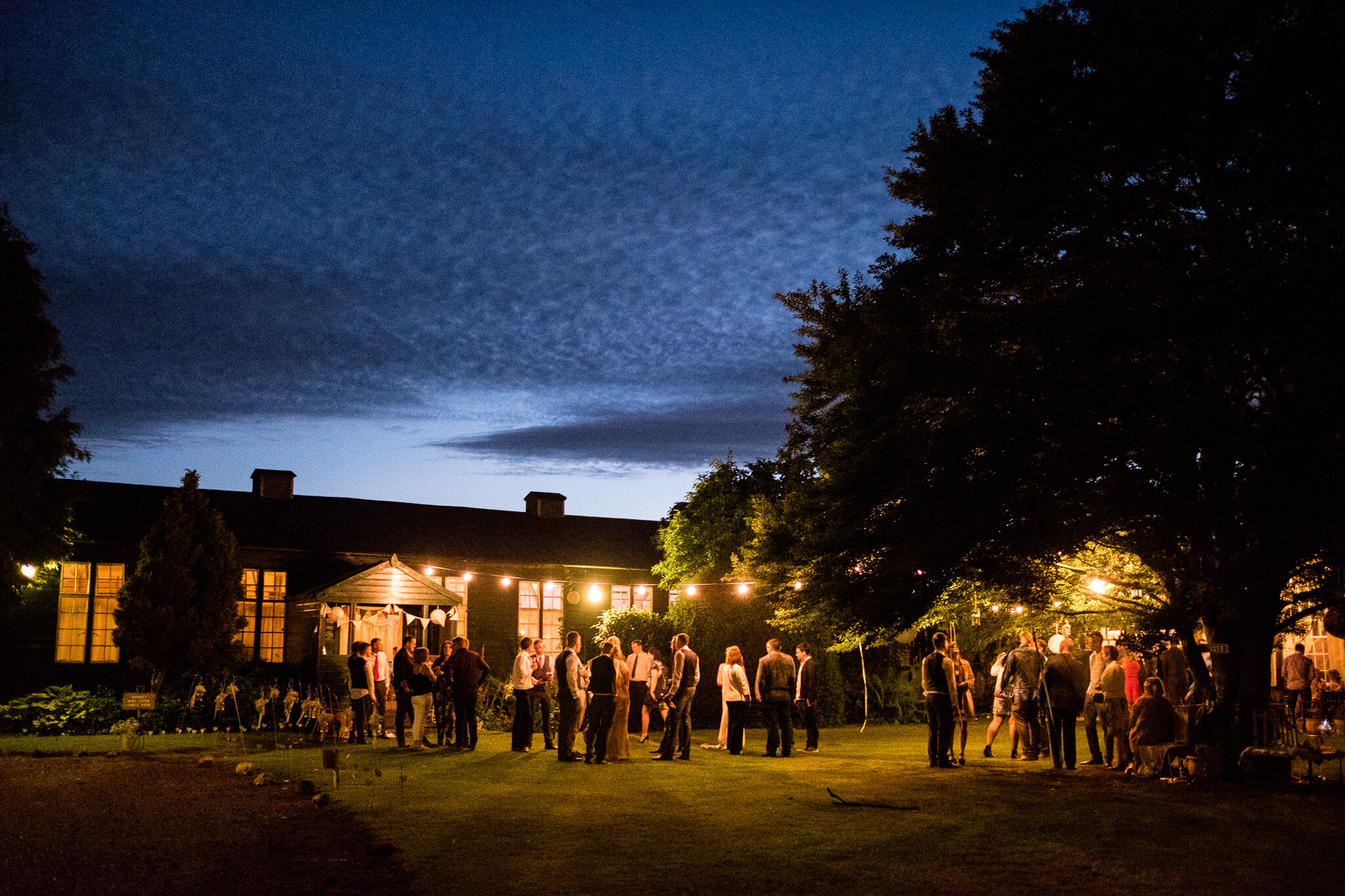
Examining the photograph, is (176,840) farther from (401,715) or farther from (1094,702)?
(1094,702)

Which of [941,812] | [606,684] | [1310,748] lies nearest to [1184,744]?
[1310,748]

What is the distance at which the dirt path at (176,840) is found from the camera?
23.6 feet

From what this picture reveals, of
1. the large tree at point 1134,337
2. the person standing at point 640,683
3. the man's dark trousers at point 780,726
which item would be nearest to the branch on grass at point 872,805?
the large tree at point 1134,337

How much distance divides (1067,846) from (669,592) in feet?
83.6

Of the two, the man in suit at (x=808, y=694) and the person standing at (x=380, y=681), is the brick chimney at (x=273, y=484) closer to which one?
the person standing at (x=380, y=681)

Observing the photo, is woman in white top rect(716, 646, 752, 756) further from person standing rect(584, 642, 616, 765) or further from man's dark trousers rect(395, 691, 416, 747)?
man's dark trousers rect(395, 691, 416, 747)

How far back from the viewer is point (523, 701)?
16.6 meters

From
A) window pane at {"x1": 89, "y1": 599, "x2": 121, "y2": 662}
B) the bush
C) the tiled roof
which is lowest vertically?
the bush

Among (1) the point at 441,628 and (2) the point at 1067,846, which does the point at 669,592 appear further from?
(2) the point at 1067,846

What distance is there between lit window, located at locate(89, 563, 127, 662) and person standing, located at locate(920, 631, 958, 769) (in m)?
19.5

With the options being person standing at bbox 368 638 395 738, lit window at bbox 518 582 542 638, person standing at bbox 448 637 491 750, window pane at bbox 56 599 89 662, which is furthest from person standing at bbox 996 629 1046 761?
window pane at bbox 56 599 89 662

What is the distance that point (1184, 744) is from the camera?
12.7m

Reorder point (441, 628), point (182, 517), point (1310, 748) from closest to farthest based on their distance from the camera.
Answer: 1. point (1310, 748)
2. point (182, 517)
3. point (441, 628)

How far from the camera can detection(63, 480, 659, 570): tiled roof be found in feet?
88.6
